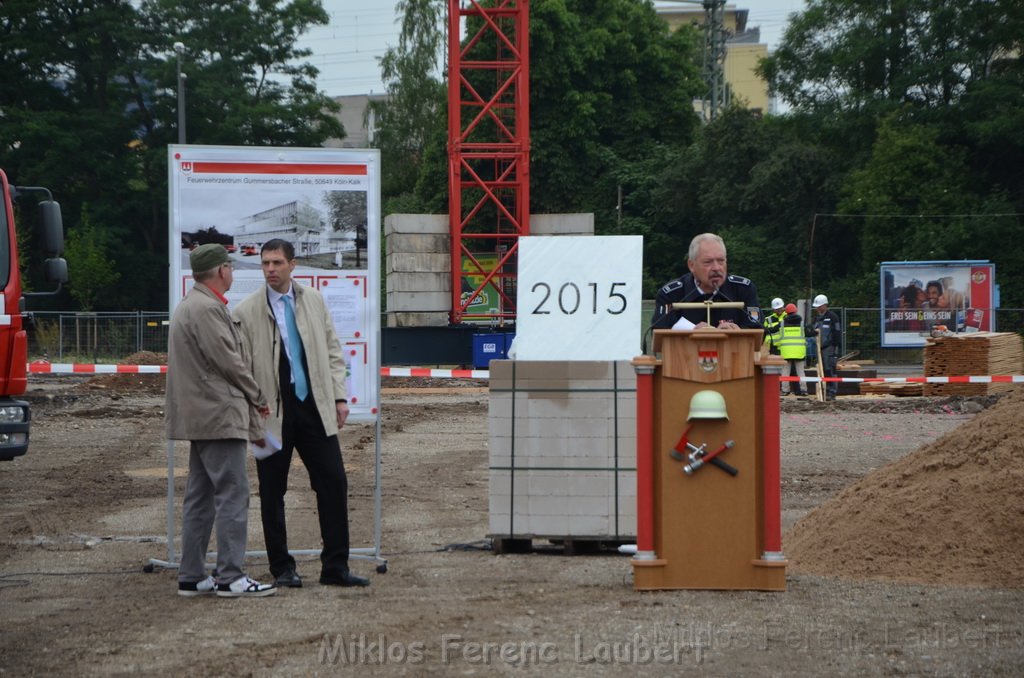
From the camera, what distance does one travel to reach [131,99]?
62062 mm

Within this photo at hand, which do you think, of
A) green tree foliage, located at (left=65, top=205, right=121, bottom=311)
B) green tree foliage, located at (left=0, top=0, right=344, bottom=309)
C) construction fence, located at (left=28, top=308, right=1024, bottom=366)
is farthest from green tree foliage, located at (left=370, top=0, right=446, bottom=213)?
construction fence, located at (left=28, top=308, right=1024, bottom=366)

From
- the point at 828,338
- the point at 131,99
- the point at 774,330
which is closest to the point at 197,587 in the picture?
the point at 774,330

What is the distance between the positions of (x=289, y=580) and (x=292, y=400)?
3.54ft

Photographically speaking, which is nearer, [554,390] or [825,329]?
[554,390]

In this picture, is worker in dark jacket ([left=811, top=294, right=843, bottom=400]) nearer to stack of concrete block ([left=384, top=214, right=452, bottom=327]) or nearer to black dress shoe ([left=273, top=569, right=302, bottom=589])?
stack of concrete block ([left=384, top=214, right=452, bottom=327])

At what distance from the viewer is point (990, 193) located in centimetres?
4991

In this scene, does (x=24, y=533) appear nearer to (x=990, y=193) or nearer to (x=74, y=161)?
(x=990, y=193)

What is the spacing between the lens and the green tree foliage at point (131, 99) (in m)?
60.8

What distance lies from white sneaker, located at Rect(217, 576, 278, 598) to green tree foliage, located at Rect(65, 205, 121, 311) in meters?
45.7

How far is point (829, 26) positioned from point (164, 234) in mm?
31391

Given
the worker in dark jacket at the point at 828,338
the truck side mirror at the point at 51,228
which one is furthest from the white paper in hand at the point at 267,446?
the worker in dark jacket at the point at 828,338

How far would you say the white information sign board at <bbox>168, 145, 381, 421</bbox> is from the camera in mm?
9141

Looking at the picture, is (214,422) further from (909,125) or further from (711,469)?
(909,125)

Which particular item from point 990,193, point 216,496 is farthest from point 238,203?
point 990,193
